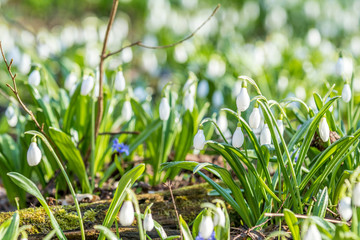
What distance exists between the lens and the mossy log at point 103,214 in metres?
2.49

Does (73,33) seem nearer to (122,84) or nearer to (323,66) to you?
(323,66)


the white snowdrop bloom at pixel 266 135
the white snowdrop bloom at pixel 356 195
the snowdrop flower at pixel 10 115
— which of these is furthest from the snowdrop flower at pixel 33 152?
the white snowdrop bloom at pixel 356 195

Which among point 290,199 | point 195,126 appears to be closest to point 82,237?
point 290,199

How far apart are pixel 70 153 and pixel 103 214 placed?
519 mm

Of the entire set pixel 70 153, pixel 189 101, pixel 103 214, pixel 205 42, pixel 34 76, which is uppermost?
pixel 205 42

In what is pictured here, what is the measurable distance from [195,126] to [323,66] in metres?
3.07

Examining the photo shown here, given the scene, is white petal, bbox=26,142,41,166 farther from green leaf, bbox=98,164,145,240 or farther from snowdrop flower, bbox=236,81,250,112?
snowdrop flower, bbox=236,81,250,112

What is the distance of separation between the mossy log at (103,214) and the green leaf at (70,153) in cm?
37

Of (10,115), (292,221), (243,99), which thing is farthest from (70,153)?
(292,221)

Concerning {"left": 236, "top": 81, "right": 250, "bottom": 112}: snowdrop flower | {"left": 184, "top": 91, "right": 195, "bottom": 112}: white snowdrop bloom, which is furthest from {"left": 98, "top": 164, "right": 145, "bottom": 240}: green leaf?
{"left": 184, "top": 91, "right": 195, "bottom": 112}: white snowdrop bloom

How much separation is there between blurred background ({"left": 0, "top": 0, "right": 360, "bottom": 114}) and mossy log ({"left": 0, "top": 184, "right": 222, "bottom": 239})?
1.16 meters

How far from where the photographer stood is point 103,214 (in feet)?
8.64

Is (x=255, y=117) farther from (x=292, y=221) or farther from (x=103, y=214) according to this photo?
(x=103, y=214)

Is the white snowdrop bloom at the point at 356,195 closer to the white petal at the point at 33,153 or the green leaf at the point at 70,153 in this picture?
the white petal at the point at 33,153
